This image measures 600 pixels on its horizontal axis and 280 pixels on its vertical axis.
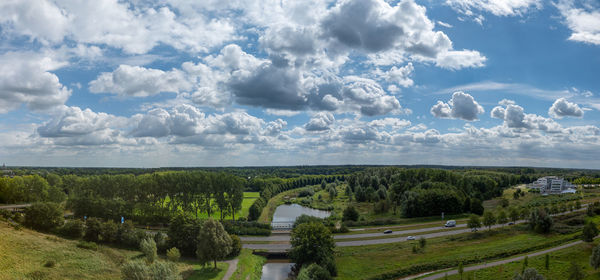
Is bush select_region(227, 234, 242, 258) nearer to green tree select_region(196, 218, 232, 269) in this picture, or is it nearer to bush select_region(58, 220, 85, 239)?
green tree select_region(196, 218, 232, 269)

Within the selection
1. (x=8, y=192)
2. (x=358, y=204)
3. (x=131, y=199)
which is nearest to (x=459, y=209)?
(x=358, y=204)

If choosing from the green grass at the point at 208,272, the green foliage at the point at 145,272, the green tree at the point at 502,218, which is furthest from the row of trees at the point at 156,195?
the green tree at the point at 502,218

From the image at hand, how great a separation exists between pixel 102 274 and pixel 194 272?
11.0 meters

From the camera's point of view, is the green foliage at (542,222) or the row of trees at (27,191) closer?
the green foliage at (542,222)

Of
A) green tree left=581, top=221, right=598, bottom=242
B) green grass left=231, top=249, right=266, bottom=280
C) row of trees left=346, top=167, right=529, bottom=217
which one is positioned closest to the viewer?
green grass left=231, top=249, right=266, bottom=280

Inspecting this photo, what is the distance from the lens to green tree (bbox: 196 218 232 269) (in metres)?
46.7

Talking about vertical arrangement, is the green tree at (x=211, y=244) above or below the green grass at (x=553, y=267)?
above

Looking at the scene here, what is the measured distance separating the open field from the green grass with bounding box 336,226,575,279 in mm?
19071

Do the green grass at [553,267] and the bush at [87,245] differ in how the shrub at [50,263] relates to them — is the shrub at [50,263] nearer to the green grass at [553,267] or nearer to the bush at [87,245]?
the bush at [87,245]

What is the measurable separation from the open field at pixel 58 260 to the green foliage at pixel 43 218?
10.5ft

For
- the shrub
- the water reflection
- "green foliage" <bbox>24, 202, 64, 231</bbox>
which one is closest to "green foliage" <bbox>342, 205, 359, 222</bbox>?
the water reflection

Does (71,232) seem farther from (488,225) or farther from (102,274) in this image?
(488,225)

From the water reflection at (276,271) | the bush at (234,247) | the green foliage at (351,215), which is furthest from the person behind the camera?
the green foliage at (351,215)

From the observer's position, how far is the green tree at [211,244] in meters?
46.7
